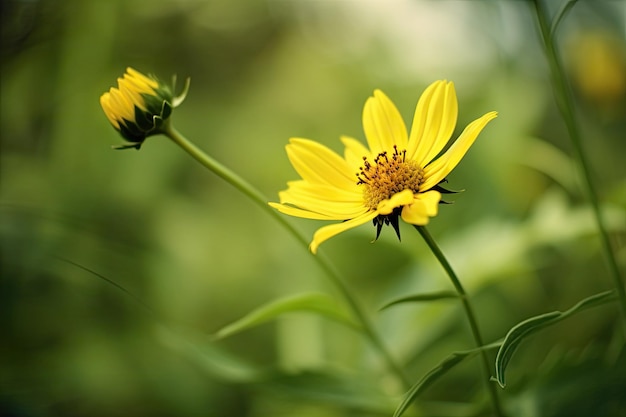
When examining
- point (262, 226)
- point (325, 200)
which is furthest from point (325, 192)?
point (262, 226)

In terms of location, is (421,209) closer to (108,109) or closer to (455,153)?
(455,153)

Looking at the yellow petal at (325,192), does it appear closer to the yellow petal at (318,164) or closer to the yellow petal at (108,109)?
the yellow petal at (318,164)

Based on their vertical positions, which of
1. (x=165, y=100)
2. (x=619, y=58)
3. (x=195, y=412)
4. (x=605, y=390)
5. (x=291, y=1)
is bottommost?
(x=605, y=390)

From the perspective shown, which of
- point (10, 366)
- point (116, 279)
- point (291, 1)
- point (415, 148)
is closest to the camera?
point (415, 148)

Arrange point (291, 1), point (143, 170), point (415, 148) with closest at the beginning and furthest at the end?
point (415, 148) < point (143, 170) < point (291, 1)

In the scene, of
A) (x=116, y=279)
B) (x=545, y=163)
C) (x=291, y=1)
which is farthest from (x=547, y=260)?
(x=291, y=1)

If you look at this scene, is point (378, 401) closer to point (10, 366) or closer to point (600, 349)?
point (600, 349)
